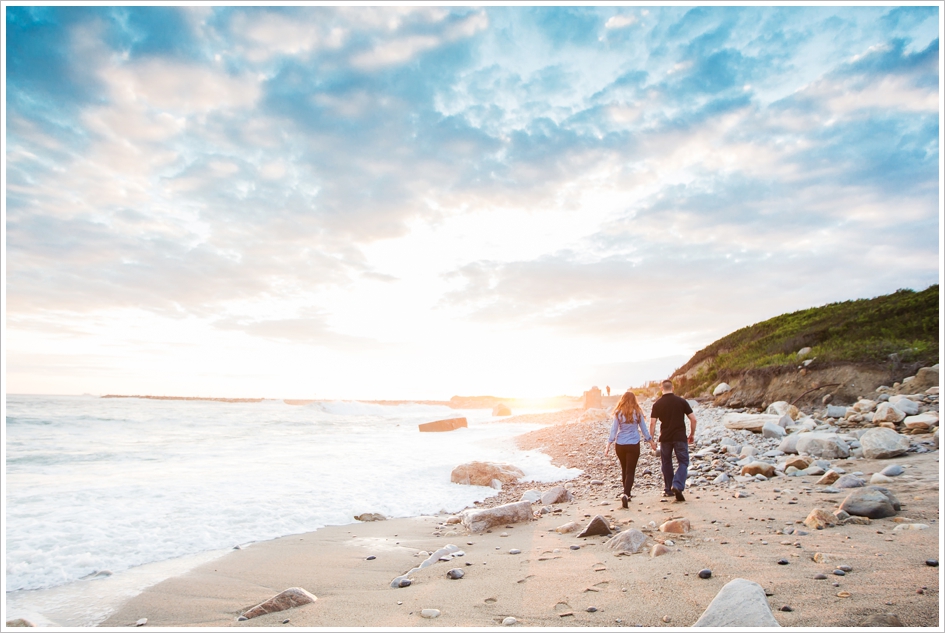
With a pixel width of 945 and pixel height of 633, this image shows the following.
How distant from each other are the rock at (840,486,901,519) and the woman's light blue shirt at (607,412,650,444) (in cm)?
323

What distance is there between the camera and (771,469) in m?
9.37

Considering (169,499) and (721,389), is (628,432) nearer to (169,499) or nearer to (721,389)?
(169,499)

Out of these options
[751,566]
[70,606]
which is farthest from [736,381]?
[70,606]

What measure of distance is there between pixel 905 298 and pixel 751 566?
18260 mm

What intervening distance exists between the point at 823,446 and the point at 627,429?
169 inches

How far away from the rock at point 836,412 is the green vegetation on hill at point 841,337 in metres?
2.78

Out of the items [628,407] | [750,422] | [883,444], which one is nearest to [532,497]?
[628,407]

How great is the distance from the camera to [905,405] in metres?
10.8

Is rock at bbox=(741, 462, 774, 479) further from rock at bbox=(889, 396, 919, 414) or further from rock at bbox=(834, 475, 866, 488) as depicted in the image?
rock at bbox=(889, 396, 919, 414)

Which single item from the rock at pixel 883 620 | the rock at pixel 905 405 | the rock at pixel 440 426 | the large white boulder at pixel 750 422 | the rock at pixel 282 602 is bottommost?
the rock at pixel 440 426

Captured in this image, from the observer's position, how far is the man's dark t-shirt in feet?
29.2

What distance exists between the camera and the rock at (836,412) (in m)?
12.5

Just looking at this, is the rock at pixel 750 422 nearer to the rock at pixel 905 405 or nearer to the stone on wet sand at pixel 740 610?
the rock at pixel 905 405

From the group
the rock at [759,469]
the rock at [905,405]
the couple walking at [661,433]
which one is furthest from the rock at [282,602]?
the rock at [905,405]
